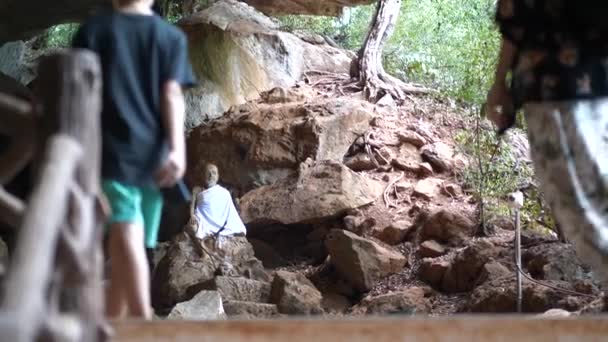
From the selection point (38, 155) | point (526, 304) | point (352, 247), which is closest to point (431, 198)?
point (352, 247)

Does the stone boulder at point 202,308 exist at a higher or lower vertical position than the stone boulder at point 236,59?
lower

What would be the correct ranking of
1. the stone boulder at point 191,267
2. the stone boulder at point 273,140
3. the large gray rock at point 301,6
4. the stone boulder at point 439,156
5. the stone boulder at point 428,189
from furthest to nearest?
the stone boulder at point 273,140 → the stone boulder at point 439,156 → the stone boulder at point 428,189 → the large gray rock at point 301,6 → the stone boulder at point 191,267

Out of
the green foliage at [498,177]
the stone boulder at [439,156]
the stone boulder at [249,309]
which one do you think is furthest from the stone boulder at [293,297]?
the stone boulder at [439,156]

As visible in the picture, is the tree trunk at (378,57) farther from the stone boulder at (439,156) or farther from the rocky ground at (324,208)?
the stone boulder at (439,156)

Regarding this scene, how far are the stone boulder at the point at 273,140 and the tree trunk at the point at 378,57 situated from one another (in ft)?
2.76

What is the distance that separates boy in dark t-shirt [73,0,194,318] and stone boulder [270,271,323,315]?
225 inches

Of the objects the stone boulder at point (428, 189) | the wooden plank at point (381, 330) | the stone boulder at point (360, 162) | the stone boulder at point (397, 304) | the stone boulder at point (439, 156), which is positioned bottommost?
the stone boulder at point (397, 304)

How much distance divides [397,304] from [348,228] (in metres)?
2.11

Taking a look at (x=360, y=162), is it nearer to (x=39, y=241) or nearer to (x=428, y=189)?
(x=428, y=189)

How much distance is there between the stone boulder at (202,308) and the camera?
7531 mm

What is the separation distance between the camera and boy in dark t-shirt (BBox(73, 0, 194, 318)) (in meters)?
2.67

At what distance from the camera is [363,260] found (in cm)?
966

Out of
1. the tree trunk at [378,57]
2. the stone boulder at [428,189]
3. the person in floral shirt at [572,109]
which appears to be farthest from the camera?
the tree trunk at [378,57]

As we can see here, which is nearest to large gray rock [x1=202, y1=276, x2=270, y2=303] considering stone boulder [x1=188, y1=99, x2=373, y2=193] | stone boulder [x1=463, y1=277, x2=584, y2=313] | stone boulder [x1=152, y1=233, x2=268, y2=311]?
stone boulder [x1=152, y1=233, x2=268, y2=311]
